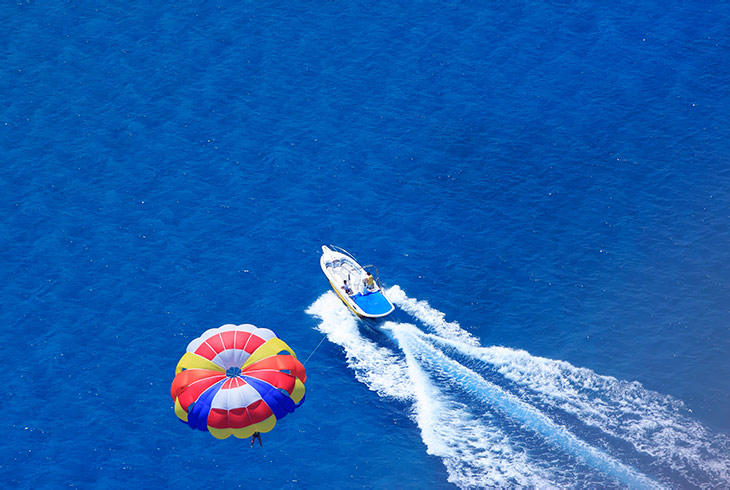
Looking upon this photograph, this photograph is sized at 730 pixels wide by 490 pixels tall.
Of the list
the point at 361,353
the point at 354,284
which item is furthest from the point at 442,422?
the point at 354,284

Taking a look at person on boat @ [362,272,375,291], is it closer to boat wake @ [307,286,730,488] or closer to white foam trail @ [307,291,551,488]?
white foam trail @ [307,291,551,488]

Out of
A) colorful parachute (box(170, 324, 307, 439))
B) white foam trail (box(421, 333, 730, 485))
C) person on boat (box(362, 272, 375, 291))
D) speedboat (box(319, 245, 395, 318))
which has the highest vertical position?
white foam trail (box(421, 333, 730, 485))

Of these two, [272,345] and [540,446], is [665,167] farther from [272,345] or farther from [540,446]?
[272,345]

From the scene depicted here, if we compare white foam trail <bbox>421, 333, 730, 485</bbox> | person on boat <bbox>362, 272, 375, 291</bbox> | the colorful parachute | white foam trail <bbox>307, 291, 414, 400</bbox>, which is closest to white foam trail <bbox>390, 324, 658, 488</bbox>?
white foam trail <bbox>421, 333, 730, 485</bbox>

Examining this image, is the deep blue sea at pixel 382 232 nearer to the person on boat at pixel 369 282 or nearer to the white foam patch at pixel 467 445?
the white foam patch at pixel 467 445

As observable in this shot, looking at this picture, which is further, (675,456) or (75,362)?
(75,362)

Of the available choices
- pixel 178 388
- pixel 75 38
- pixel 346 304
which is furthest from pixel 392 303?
pixel 75 38

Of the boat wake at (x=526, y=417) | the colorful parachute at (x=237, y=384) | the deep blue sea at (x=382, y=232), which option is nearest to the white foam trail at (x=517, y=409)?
the boat wake at (x=526, y=417)
